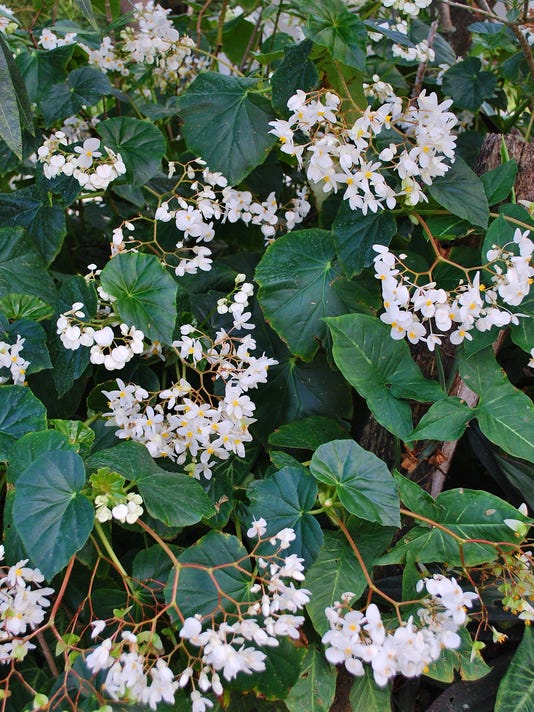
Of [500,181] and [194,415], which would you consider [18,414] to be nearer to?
[194,415]

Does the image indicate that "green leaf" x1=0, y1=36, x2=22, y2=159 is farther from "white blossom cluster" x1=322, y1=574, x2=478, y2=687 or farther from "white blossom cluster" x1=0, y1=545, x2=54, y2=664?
"white blossom cluster" x1=322, y1=574, x2=478, y2=687

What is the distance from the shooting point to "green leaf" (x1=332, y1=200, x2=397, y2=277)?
997 mm

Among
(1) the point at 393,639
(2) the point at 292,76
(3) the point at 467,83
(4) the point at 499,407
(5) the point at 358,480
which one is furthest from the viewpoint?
(3) the point at 467,83

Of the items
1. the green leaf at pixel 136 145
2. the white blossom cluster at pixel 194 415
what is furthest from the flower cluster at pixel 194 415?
the green leaf at pixel 136 145

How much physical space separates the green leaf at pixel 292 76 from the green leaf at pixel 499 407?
0.49 metres

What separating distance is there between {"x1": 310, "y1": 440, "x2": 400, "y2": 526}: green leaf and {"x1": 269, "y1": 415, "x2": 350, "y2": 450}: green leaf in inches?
5.1

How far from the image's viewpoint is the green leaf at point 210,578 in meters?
0.74

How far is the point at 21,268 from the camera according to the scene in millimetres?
1072

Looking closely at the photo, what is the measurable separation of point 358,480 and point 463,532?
0.17 metres

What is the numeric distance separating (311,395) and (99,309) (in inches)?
14.9

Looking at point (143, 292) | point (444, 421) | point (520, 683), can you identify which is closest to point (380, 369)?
point (444, 421)

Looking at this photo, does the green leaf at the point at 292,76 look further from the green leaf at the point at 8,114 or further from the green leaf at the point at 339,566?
the green leaf at the point at 339,566

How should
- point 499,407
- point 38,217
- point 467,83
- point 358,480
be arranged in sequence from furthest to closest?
point 467,83 < point 38,217 < point 499,407 < point 358,480

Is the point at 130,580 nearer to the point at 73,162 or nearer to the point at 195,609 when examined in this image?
the point at 195,609
